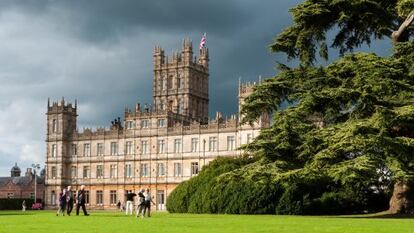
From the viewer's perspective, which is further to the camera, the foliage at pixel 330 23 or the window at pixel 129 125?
the window at pixel 129 125

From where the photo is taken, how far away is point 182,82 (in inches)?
3305

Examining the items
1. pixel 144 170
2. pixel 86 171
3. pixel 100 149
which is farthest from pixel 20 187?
pixel 144 170

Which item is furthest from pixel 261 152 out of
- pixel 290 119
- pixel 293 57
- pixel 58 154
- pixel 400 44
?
pixel 58 154

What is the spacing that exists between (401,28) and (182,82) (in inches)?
2305

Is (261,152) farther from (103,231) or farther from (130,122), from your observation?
(130,122)

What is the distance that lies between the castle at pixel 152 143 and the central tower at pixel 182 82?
0.38ft

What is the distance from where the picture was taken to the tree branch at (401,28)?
84.4ft

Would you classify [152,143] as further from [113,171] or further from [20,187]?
[20,187]

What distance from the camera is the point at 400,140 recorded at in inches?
905

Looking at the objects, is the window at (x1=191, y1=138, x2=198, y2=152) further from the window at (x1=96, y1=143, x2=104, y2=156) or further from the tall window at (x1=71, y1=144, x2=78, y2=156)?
the tall window at (x1=71, y1=144, x2=78, y2=156)

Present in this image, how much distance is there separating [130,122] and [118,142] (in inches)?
102

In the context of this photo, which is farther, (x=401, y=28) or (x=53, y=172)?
(x=53, y=172)

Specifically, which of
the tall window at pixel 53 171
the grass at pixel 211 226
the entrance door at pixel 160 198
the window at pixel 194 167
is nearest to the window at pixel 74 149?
the tall window at pixel 53 171

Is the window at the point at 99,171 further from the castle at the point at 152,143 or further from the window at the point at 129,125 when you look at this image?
the window at the point at 129,125
